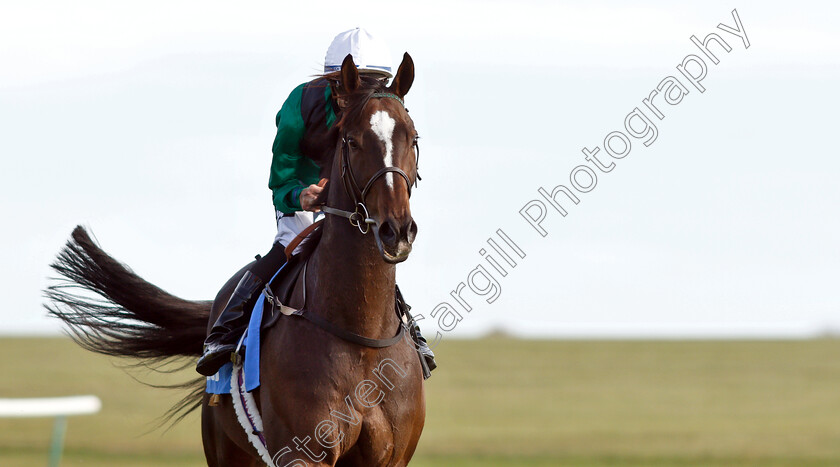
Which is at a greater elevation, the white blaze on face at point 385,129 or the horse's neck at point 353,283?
the white blaze on face at point 385,129

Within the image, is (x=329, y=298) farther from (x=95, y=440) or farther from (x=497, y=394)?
(x=497, y=394)

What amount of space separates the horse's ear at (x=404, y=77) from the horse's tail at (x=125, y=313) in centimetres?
300

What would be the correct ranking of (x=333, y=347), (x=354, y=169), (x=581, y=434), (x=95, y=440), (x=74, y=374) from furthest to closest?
1. (x=74, y=374)
2. (x=581, y=434)
3. (x=95, y=440)
4. (x=333, y=347)
5. (x=354, y=169)

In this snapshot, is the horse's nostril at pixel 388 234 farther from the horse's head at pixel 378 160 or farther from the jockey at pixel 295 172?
the jockey at pixel 295 172

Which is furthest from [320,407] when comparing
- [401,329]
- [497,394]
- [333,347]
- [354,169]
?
[497,394]

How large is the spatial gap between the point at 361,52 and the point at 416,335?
1.52 m

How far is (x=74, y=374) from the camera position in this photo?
44.1 metres

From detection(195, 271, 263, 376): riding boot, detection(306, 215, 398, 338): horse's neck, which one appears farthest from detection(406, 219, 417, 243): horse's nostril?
detection(195, 271, 263, 376): riding boot

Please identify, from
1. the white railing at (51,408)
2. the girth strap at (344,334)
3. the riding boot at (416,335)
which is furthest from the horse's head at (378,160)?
the white railing at (51,408)

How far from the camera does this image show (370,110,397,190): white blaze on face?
4.59 metres

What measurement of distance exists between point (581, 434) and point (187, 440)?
31.2ft

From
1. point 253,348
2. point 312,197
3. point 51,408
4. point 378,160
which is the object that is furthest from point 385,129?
point 51,408

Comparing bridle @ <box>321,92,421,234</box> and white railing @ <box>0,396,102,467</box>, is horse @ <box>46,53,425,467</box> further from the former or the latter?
white railing @ <box>0,396,102,467</box>

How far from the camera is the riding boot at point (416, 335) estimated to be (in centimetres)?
553
